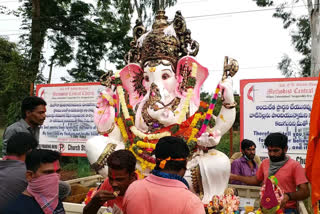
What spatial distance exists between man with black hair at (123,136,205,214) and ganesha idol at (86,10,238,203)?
1.78 metres

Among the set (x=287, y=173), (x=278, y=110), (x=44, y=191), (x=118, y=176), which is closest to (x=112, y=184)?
(x=118, y=176)

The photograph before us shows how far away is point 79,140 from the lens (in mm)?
7113

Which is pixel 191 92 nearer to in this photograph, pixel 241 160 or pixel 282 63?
pixel 241 160

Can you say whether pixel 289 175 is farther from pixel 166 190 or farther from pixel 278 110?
pixel 278 110

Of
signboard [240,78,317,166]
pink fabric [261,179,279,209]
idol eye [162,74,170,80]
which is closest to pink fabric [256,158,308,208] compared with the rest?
pink fabric [261,179,279,209]

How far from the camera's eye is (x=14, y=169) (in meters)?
2.11

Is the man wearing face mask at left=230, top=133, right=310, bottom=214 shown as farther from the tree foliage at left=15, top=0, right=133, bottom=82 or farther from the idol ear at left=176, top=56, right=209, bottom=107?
the tree foliage at left=15, top=0, right=133, bottom=82

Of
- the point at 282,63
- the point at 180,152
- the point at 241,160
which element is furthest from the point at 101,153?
the point at 282,63

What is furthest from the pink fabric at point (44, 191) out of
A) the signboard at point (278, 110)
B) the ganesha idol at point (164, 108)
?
the signboard at point (278, 110)

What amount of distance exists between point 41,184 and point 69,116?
219 inches

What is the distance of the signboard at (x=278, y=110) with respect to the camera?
17.7 ft

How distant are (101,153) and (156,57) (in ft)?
4.25

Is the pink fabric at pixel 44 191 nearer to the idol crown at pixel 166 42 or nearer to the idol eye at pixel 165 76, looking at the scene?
the idol eye at pixel 165 76

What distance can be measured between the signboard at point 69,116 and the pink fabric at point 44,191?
5.15 meters
